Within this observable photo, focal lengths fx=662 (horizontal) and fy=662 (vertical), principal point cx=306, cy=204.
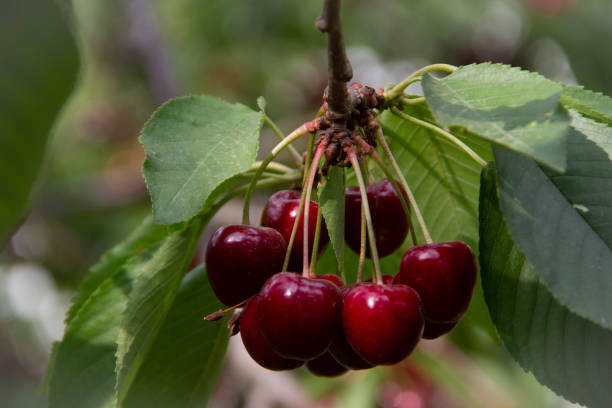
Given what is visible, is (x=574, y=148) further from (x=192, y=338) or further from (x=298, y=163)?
(x=192, y=338)

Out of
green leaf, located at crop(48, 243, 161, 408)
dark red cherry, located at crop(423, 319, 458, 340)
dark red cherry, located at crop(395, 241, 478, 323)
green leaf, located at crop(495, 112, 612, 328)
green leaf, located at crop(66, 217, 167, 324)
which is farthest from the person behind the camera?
green leaf, located at crop(66, 217, 167, 324)

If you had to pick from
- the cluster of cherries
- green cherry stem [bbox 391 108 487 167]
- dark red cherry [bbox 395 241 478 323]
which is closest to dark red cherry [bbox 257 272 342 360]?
the cluster of cherries

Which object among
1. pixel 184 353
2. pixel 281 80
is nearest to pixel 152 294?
pixel 184 353

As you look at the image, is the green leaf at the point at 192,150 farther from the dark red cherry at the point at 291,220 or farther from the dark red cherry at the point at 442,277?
the dark red cherry at the point at 442,277

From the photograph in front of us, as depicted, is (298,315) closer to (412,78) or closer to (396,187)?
(396,187)

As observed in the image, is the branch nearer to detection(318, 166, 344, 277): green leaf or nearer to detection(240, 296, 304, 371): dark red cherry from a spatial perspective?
detection(318, 166, 344, 277): green leaf

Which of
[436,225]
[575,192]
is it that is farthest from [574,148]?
[436,225]
